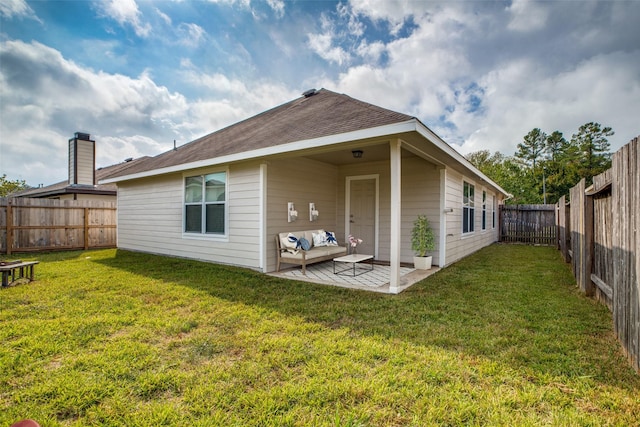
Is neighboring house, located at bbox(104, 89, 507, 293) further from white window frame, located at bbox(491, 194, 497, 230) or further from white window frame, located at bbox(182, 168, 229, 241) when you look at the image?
white window frame, located at bbox(491, 194, 497, 230)

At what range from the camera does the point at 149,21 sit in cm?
718

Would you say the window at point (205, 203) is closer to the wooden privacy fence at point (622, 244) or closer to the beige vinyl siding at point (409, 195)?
the beige vinyl siding at point (409, 195)

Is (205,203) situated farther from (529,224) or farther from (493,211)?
(529,224)

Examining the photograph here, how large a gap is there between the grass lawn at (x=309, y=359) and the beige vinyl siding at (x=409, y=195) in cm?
260

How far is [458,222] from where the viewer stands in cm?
766

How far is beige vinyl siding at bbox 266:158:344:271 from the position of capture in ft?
20.1

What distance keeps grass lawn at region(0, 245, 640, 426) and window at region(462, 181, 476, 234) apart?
3.99m

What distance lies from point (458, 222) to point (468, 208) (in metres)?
1.32

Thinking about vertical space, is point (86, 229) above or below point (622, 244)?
below

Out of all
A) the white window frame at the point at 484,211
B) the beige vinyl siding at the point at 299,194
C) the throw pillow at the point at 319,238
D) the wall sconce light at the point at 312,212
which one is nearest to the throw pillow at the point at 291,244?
the beige vinyl siding at the point at 299,194

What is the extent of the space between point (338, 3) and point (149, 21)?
4720 millimetres

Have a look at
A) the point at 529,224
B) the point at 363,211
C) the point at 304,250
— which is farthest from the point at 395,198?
the point at 529,224

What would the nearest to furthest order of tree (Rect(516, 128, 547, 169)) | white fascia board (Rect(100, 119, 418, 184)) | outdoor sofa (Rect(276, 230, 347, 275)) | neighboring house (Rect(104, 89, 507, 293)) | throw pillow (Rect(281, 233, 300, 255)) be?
white fascia board (Rect(100, 119, 418, 184)) < neighboring house (Rect(104, 89, 507, 293)) < outdoor sofa (Rect(276, 230, 347, 275)) < throw pillow (Rect(281, 233, 300, 255)) < tree (Rect(516, 128, 547, 169))

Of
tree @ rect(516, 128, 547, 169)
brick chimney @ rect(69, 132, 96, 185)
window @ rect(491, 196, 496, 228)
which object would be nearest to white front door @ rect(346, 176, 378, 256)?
window @ rect(491, 196, 496, 228)
